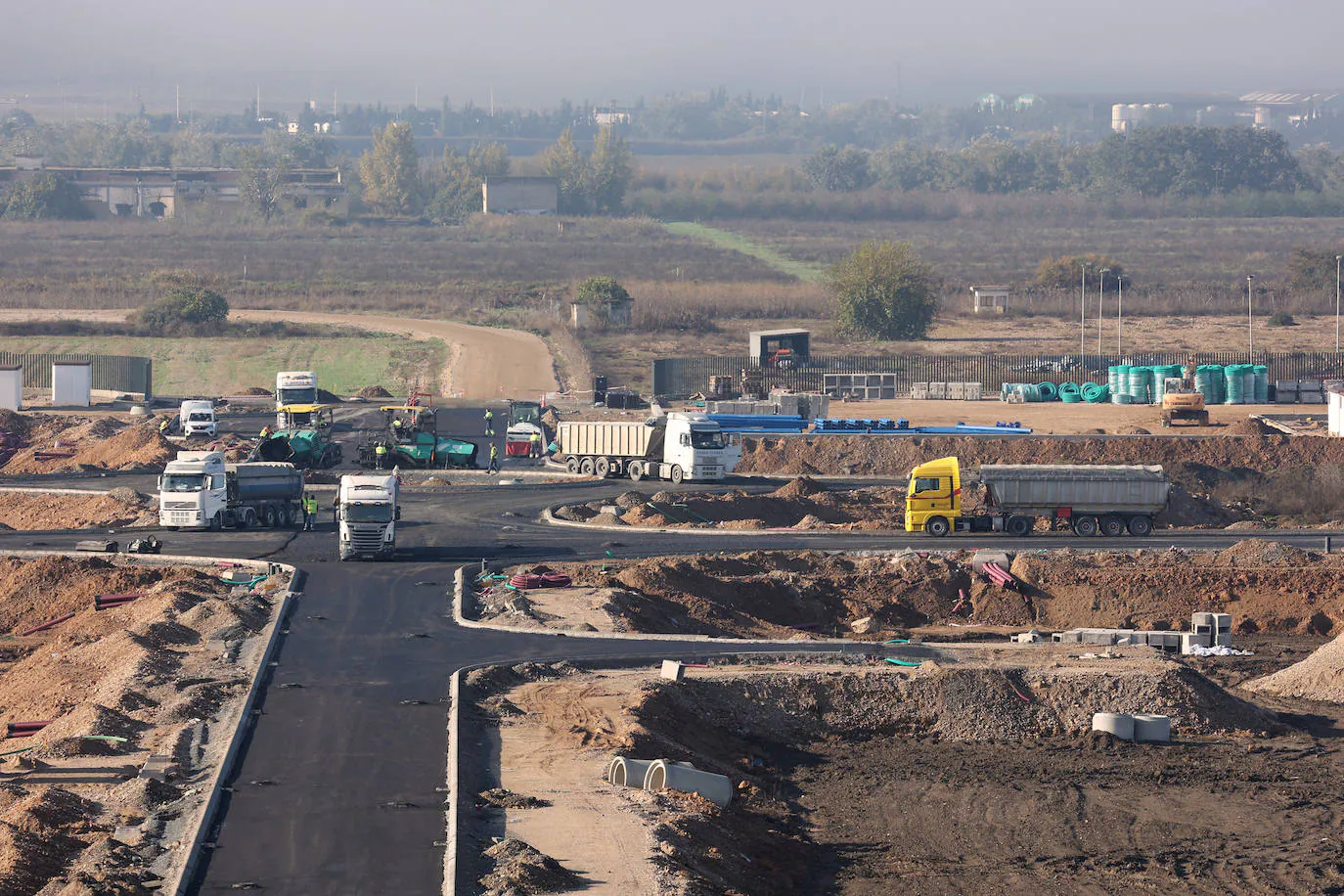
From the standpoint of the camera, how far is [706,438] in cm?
6988

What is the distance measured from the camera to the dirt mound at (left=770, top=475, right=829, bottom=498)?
67.9 metres

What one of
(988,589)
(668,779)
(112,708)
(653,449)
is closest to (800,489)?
(653,449)

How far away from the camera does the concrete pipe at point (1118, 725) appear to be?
3920 cm

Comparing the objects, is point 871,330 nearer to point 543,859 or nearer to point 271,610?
point 271,610

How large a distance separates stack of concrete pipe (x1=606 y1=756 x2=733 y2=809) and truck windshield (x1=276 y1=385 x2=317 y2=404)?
182ft

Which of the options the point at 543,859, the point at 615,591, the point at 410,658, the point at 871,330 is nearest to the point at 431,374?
the point at 871,330

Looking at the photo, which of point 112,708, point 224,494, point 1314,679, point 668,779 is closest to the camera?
point 668,779

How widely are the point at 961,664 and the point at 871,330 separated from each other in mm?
81664

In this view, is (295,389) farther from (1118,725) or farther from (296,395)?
(1118,725)

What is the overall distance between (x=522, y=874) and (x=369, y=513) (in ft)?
90.3

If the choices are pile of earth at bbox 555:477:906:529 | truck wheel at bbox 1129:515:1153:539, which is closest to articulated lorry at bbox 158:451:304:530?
pile of earth at bbox 555:477:906:529

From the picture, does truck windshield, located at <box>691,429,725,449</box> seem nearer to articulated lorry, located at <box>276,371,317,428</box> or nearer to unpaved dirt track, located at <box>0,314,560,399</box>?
articulated lorry, located at <box>276,371,317,428</box>

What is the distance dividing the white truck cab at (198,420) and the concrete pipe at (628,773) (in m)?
52.9

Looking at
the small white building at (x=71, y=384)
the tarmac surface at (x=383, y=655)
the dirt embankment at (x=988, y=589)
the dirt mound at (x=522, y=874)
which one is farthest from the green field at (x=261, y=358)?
the dirt mound at (x=522, y=874)
